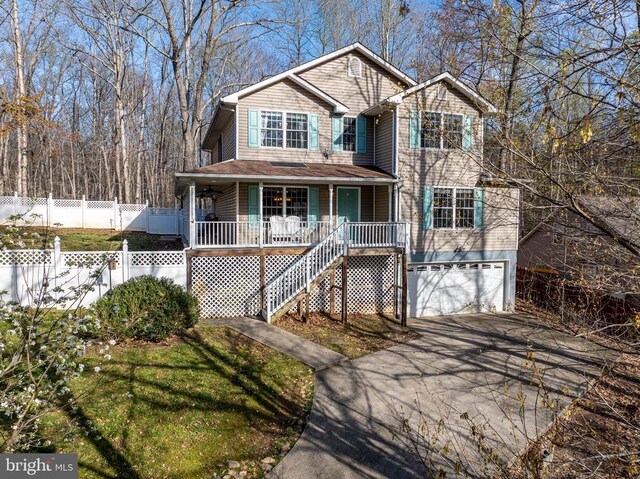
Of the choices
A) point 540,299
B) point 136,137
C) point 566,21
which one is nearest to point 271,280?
point 566,21

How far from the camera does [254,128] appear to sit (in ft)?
46.5

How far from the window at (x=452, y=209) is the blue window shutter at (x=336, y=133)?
379 cm

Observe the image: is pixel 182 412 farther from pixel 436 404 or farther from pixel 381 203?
pixel 381 203

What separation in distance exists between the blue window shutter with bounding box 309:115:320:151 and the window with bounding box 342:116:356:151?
1.00m

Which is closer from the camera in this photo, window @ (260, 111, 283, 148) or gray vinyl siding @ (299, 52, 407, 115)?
window @ (260, 111, 283, 148)

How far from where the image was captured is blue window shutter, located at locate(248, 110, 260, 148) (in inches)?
555

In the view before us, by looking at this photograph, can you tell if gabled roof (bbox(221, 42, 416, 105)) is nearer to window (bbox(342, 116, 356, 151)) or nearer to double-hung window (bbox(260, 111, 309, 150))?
double-hung window (bbox(260, 111, 309, 150))

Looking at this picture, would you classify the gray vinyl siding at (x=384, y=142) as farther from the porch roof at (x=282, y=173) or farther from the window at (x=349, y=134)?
the window at (x=349, y=134)

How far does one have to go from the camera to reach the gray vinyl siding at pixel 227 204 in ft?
47.1

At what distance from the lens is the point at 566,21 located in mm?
4043

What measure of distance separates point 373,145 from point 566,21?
37.5 ft

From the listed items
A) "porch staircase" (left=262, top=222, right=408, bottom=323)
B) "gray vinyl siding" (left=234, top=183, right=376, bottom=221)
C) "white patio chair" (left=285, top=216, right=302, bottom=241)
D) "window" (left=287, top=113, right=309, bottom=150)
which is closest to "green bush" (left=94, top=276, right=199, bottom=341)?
"porch staircase" (left=262, top=222, right=408, bottom=323)

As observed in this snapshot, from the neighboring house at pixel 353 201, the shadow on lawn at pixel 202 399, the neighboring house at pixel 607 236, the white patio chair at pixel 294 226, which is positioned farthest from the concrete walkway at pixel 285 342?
the neighboring house at pixel 607 236

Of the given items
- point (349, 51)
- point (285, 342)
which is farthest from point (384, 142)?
point (285, 342)
